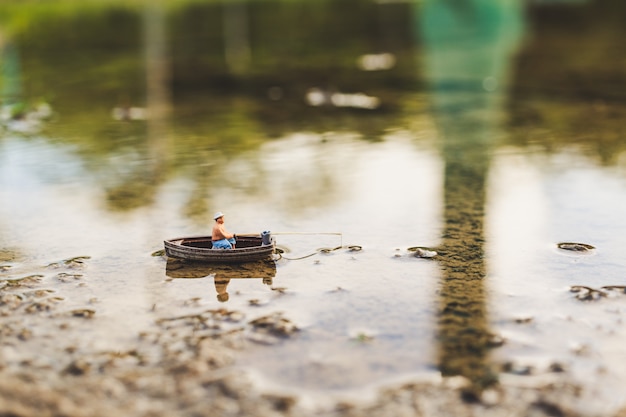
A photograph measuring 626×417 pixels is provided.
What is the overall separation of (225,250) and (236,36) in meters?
42.0

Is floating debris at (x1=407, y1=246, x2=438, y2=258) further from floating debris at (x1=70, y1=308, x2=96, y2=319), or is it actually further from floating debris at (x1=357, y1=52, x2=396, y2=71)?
floating debris at (x1=357, y1=52, x2=396, y2=71)

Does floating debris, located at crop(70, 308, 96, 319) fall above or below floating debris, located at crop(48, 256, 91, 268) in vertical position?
below

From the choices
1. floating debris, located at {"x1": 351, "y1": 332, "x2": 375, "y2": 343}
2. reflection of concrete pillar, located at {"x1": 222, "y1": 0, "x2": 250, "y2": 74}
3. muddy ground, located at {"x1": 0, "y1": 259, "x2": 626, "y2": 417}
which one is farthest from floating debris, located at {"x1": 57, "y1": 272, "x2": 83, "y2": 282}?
reflection of concrete pillar, located at {"x1": 222, "y1": 0, "x2": 250, "y2": 74}

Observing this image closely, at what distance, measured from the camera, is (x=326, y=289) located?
10.2m

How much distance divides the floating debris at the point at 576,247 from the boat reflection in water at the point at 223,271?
4.15 meters

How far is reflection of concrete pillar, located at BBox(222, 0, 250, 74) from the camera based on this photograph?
38987 millimetres

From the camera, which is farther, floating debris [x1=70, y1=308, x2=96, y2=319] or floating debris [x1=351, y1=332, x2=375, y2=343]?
floating debris [x1=70, y1=308, x2=96, y2=319]

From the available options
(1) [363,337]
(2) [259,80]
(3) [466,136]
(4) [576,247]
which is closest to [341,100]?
(2) [259,80]

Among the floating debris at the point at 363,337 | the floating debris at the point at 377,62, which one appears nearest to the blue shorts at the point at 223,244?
the floating debris at the point at 363,337

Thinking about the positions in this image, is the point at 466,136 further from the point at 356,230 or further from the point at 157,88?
the point at 157,88

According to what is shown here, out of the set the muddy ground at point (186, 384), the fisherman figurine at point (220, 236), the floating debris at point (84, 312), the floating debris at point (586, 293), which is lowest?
the muddy ground at point (186, 384)

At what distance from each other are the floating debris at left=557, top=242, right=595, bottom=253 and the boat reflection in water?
13.6 feet

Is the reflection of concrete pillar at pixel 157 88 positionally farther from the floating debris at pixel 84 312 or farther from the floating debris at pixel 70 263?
the floating debris at pixel 84 312

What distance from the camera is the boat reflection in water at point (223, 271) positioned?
35.2 ft
